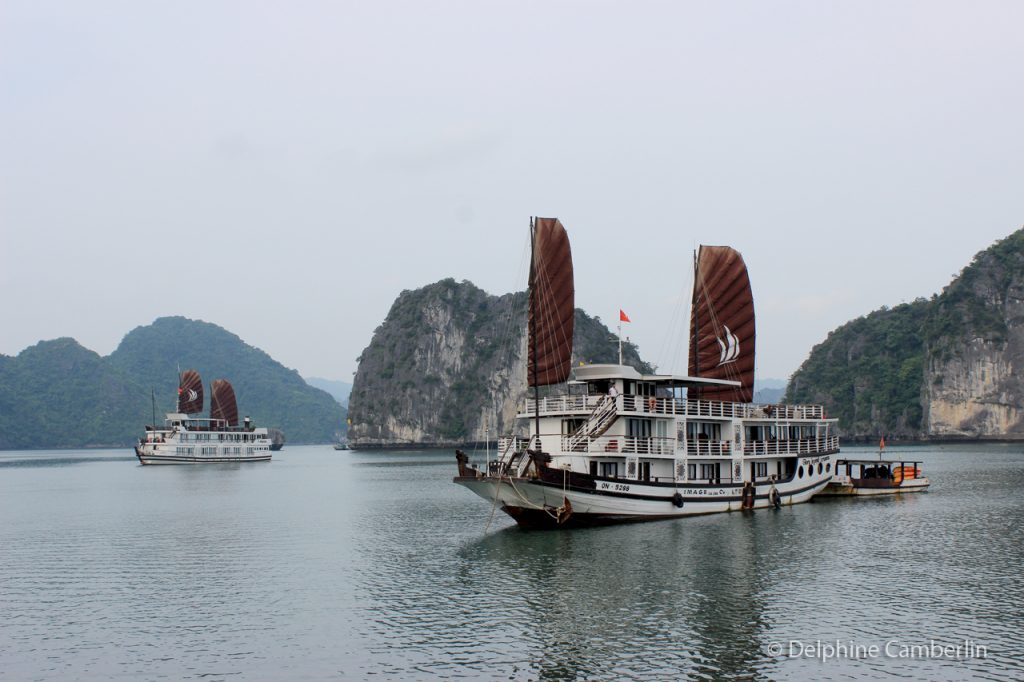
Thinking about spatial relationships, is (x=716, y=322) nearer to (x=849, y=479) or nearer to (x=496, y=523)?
(x=849, y=479)

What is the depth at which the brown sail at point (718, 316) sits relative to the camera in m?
52.8

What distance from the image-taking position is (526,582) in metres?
28.6

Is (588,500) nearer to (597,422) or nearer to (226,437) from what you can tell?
(597,422)

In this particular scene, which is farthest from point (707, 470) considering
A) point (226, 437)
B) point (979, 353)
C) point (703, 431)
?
point (979, 353)

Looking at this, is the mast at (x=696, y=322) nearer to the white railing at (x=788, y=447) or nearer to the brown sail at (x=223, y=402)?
the white railing at (x=788, y=447)

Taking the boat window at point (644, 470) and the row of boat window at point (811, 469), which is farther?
the row of boat window at point (811, 469)

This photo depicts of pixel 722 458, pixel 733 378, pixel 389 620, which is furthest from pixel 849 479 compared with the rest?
pixel 389 620

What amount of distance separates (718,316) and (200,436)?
313 feet

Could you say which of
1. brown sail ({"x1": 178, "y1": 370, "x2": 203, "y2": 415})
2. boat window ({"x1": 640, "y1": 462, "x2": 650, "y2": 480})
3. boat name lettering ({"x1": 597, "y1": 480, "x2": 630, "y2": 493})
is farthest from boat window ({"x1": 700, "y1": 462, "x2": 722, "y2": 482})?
brown sail ({"x1": 178, "y1": 370, "x2": 203, "y2": 415})

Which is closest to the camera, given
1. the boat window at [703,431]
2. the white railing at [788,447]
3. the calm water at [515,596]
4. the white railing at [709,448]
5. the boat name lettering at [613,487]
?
the calm water at [515,596]

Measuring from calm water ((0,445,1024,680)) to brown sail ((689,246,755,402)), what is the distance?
32.3 ft

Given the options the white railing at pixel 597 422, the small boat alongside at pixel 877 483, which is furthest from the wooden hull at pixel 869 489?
the white railing at pixel 597 422

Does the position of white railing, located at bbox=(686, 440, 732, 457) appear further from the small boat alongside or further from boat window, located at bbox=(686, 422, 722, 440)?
the small boat alongside

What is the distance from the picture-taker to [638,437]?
40531mm
